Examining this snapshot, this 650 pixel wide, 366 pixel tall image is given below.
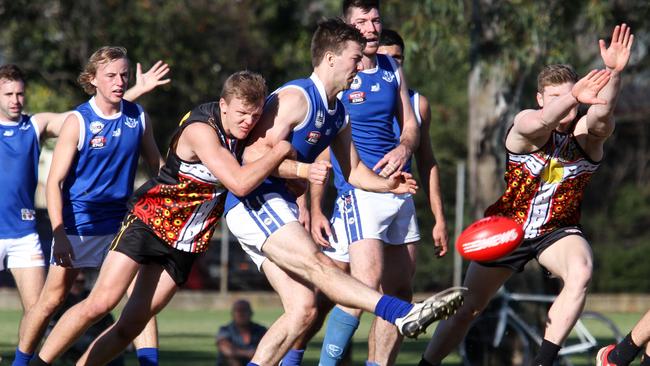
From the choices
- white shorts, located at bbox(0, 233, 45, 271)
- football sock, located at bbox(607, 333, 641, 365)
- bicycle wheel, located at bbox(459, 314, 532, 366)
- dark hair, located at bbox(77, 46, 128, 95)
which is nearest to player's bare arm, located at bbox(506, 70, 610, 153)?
football sock, located at bbox(607, 333, 641, 365)

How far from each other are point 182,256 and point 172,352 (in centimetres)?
891

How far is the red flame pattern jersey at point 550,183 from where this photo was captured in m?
8.41

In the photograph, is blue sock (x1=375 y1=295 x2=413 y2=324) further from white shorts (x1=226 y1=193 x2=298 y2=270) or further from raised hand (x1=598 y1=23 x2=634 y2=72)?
raised hand (x1=598 y1=23 x2=634 y2=72)

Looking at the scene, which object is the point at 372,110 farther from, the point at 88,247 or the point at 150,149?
the point at 88,247

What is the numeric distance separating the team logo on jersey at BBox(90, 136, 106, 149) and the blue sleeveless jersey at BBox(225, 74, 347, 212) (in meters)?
1.23

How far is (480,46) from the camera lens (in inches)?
614

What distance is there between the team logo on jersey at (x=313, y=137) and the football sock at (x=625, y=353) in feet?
8.41

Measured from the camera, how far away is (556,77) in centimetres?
845

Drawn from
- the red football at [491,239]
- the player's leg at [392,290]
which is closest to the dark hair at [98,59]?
the player's leg at [392,290]

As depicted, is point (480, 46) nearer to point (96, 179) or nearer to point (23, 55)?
point (96, 179)

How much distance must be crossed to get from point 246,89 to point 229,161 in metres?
0.46

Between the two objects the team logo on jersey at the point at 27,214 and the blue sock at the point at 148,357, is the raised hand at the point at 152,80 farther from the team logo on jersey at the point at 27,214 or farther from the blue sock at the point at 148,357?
the blue sock at the point at 148,357

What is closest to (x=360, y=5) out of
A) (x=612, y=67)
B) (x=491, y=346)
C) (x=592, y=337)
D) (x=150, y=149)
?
(x=150, y=149)

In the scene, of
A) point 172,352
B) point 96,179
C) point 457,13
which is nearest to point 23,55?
point 172,352
